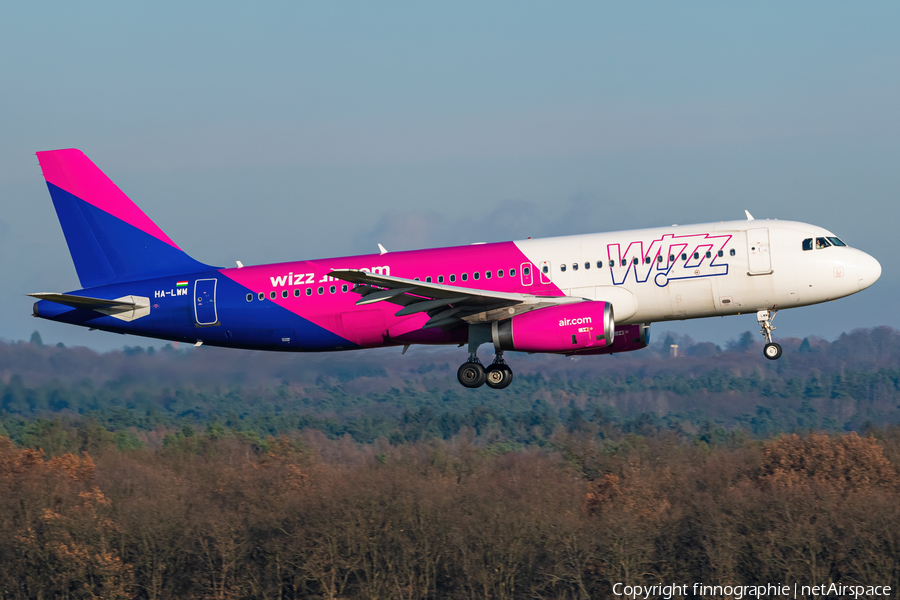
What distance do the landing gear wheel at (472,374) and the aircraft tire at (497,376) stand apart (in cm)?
23

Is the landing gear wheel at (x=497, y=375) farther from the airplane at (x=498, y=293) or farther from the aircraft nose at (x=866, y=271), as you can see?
the aircraft nose at (x=866, y=271)

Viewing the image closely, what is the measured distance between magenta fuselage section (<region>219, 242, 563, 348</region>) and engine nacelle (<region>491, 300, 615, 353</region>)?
4.23 feet

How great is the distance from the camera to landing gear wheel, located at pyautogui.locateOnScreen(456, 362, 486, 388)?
126 feet

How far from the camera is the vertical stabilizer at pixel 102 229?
139 ft

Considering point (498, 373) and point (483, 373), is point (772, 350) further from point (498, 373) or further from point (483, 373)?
point (483, 373)

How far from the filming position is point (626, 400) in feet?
653

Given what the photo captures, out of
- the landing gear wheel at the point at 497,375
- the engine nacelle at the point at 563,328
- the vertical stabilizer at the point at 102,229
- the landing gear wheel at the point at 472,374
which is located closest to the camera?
the engine nacelle at the point at 563,328

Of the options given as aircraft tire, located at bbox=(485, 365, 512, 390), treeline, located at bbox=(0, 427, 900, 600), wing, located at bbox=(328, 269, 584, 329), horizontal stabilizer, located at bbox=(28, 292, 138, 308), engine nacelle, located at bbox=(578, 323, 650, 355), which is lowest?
treeline, located at bbox=(0, 427, 900, 600)

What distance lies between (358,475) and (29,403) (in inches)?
1268

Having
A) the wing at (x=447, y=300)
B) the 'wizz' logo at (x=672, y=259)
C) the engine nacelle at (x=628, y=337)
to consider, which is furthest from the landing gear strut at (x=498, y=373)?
the 'wizz' logo at (x=672, y=259)

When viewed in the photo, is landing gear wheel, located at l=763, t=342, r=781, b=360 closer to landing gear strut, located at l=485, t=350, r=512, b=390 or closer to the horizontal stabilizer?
landing gear strut, located at l=485, t=350, r=512, b=390

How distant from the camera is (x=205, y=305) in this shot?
3994 centimetres

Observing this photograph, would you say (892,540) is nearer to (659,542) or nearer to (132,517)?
(659,542)

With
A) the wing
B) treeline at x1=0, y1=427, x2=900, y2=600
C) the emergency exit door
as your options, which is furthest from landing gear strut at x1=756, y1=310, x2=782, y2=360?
treeline at x1=0, y1=427, x2=900, y2=600
